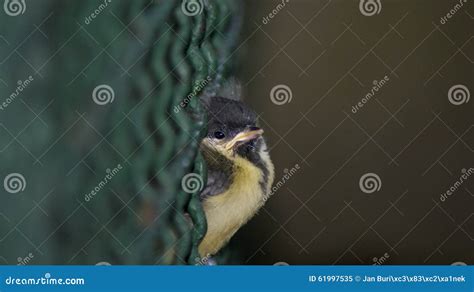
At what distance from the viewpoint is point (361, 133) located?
2.08 meters

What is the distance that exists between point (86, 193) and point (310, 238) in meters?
0.83

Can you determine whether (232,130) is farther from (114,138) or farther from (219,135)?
(114,138)

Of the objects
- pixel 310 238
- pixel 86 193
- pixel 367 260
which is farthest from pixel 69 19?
pixel 367 260

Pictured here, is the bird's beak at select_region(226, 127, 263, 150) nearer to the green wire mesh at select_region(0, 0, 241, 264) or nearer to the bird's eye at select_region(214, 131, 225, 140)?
the bird's eye at select_region(214, 131, 225, 140)

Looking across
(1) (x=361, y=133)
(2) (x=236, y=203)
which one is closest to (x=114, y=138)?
(2) (x=236, y=203)

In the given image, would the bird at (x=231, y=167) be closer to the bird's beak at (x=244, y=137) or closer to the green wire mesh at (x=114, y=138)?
the bird's beak at (x=244, y=137)

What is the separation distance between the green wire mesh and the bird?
1.58 ft

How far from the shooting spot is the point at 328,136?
2.04m

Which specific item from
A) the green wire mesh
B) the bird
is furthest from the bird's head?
the green wire mesh

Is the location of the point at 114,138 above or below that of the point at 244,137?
below

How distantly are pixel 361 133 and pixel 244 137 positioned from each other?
365 millimetres

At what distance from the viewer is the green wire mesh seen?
4.69 feet
